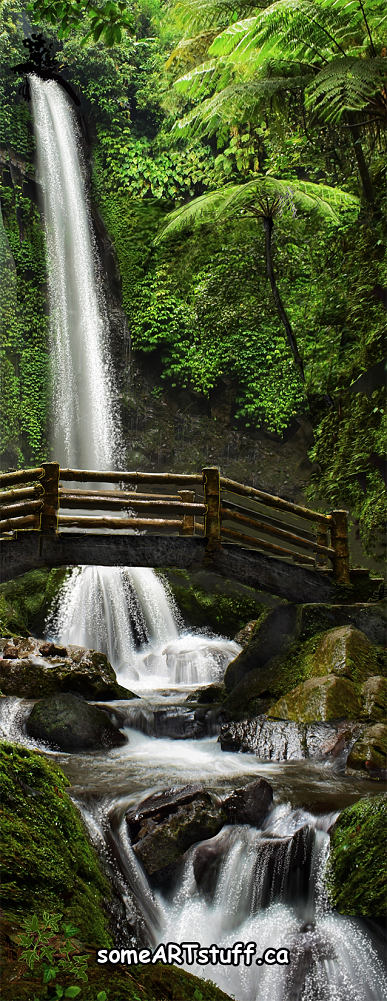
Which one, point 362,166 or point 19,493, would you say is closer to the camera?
point 19,493

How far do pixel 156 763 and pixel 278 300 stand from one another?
19.6 ft

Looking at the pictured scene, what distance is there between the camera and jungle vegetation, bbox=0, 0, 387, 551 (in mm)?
5973

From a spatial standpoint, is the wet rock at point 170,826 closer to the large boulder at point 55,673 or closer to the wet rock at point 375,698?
the wet rock at point 375,698

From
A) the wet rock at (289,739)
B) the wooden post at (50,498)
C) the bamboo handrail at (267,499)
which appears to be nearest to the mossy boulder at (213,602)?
the bamboo handrail at (267,499)

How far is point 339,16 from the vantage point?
5.41 meters

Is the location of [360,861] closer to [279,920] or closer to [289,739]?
[279,920]

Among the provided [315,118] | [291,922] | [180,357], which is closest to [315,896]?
[291,922]

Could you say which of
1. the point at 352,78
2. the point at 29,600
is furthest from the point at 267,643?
the point at 352,78

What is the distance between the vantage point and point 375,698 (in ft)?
18.4

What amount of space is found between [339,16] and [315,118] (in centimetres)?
185

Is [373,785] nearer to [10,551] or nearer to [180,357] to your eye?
A: [10,551]

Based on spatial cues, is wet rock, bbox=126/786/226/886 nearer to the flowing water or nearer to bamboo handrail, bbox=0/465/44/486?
the flowing water

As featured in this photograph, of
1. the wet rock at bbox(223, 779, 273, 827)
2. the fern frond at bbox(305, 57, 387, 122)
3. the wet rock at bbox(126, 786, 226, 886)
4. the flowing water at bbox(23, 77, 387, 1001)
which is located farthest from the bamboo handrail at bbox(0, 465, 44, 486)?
the fern frond at bbox(305, 57, 387, 122)

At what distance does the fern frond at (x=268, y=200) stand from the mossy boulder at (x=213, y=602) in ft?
15.8
